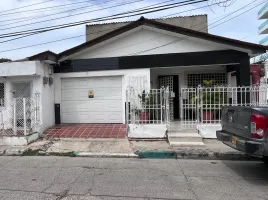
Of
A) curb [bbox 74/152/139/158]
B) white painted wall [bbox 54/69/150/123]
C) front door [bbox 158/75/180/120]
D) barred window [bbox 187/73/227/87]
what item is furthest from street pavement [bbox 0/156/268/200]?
barred window [bbox 187/73/227/87]

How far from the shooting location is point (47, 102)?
11406mm

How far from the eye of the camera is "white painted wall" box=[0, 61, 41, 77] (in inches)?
413

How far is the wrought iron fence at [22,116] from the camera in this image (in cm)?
941

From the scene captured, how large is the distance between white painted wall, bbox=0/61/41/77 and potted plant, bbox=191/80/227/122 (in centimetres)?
604

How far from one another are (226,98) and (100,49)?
5.65 metres

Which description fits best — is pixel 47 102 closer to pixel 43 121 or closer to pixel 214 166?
pixel 43 121

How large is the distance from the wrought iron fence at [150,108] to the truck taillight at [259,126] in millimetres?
4710

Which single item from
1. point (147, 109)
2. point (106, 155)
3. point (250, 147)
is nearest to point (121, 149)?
point (106, 155)

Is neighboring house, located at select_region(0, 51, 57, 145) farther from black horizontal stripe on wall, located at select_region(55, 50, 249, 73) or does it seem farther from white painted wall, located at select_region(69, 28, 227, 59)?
white painted wall, located at select_region(69, 28, 227, 59)

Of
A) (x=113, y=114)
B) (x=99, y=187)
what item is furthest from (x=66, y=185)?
(x=113, y=114)

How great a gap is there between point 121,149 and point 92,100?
14.1 ft

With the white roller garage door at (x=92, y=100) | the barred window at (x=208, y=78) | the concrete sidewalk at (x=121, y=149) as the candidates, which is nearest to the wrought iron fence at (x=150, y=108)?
the concrete sidewalk at (x=121, y=149)

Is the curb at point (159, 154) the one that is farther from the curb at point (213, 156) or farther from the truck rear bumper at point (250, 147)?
the truck rear bumper at point (250, 147)

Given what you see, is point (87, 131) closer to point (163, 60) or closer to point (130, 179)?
point (163, 60)
